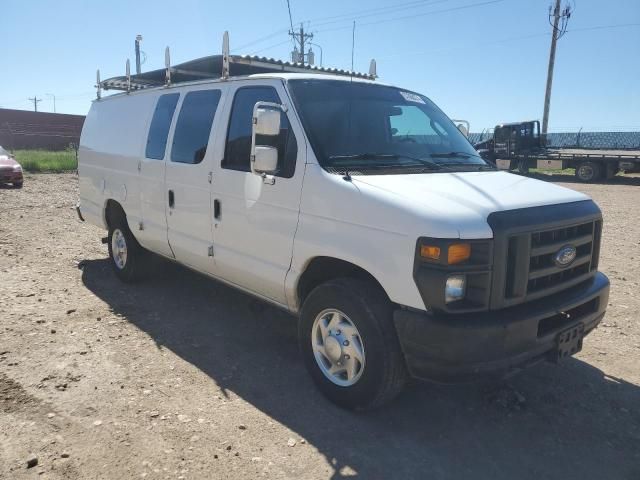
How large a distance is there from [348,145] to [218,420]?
6.87 feet

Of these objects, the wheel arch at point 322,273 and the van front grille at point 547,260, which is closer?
the van front grille at point 547,260

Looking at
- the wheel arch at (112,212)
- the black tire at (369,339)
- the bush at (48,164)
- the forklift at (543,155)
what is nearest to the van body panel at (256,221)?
the black tire at (369,339)

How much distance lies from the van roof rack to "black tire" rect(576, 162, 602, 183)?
19581mm

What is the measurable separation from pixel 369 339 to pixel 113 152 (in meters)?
4.35

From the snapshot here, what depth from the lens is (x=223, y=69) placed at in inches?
179

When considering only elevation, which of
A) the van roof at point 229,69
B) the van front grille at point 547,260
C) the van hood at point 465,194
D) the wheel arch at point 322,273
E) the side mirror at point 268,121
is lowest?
the wheel arch at point 322,273

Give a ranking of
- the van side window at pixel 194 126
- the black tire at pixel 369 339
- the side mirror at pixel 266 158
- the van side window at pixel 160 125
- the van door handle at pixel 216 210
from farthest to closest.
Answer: the van side window at pixel 160 125 → the van side window at pixel 194 126 → the van door handle at pixel 216 210 → the side mirror at pixel 266 158 → the black tire at pixel 369 339

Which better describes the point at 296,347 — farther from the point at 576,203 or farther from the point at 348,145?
the point at 576,203

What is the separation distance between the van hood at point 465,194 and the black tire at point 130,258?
3.68 m

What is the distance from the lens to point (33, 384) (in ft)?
12.6

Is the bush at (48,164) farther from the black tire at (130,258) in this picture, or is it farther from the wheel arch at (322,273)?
the wheel arch at (322,273)

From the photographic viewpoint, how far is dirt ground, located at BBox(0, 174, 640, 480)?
9.92 feet

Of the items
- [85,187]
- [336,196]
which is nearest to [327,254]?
[336,196]

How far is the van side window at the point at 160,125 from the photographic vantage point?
5191mm
